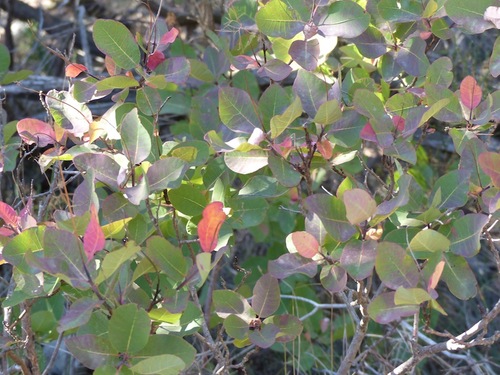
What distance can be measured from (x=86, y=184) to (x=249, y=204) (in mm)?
343

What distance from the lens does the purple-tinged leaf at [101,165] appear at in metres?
1.04

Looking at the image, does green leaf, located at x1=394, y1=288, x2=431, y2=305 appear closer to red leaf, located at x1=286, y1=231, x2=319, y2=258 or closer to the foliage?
the foliage

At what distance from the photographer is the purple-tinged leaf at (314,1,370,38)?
1155 mm

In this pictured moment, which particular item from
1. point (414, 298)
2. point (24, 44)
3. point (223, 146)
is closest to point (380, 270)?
point (414, 298)

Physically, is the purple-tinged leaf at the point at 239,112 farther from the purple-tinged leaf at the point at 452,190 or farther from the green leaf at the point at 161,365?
the green leaf at the point at 161,365

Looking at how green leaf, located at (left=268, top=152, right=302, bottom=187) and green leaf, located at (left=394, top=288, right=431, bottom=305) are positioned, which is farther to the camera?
green leaf, located at (left=268, top=152, right=302, bottom=187)

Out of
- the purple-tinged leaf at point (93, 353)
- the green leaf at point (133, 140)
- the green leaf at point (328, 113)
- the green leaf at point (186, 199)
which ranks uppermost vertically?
the green leaf at point (328, 113)

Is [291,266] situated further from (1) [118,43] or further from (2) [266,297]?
(1) [118,43]

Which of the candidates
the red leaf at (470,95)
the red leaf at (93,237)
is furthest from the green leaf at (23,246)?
the red leaf at (470,95)

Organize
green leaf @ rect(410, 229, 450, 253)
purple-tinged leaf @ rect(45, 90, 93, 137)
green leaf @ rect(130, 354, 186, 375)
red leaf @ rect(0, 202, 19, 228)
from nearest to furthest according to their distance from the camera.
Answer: green leaf @ rect(130, 354, 186, 375)
green leaf @ rect(410, 229, 450, 253)
red leaf @ rect(0, 202, 19, 228)
purple-tinged leaf @ rect(45, 90, 93, 137)

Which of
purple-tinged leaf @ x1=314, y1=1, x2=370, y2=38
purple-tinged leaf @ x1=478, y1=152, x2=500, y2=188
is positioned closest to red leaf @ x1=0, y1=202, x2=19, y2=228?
Result: purple-tinged leaf @ x1=314, y1=1, x2=370, y2=38

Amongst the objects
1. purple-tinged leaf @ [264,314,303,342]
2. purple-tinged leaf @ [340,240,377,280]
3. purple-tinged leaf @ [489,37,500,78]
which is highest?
purple-tinged leaf @ [489,37,500,78]

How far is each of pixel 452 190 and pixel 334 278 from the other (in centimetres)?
22

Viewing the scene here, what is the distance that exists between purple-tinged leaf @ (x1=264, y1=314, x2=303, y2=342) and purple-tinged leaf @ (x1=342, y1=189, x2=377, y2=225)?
0.71 feet
